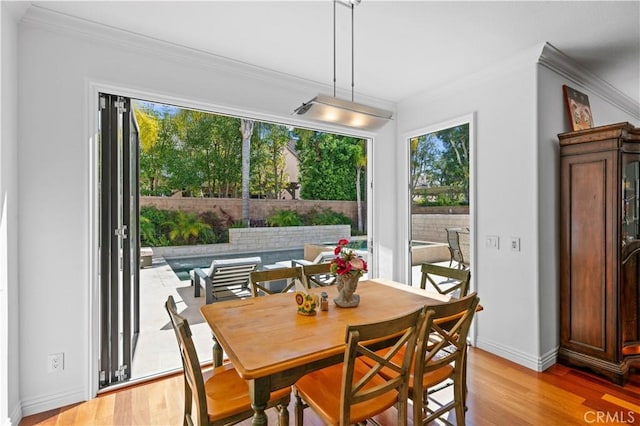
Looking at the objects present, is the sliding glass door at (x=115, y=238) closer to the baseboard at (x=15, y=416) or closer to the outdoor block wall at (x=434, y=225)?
the baseboard at (x=15, y=416)

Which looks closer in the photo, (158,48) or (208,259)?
(158,48)

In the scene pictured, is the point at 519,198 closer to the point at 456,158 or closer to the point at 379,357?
the point at 456,158

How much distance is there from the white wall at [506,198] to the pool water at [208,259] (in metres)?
2.09

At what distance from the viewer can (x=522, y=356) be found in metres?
2.77

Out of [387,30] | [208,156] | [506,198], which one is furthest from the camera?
Result: [208,156]

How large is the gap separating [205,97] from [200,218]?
1.67m

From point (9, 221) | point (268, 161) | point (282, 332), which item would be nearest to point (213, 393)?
point (282, 332)

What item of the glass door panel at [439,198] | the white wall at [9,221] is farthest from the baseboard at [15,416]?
the glass door panel at [439,198]

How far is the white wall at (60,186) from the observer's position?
6.92 ft

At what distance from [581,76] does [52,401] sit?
5.00m

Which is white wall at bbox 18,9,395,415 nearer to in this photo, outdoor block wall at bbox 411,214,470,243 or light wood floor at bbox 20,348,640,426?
light wood floor at bbox 20,348,640,426

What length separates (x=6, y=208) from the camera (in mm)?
1887

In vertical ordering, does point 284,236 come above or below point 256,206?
below

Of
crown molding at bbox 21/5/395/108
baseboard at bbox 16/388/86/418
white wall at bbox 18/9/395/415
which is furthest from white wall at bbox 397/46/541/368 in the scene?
baseboard at bbox 16/388/86/418
